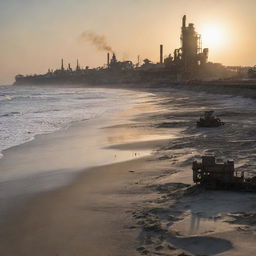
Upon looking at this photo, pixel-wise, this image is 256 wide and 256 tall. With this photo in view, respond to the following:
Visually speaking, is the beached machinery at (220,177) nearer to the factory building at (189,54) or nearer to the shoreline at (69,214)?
the shoreline at (69,214)

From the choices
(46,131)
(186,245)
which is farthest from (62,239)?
(46,131)

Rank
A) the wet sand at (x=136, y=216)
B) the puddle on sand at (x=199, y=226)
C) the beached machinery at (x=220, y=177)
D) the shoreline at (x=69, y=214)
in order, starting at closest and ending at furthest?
the wet sand at (x=136, y=216) < the shoreline at (x=69, y=214) < the puddle on sand at (x=199, y=226) < the beached machinery at (x=220, y=177)

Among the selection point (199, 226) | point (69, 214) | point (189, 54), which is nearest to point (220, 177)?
point (199, 226)

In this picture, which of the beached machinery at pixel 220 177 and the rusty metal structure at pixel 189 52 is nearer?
the beached machinery at pixel 220 177

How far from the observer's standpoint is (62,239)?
619 cm

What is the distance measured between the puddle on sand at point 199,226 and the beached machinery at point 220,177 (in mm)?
1629

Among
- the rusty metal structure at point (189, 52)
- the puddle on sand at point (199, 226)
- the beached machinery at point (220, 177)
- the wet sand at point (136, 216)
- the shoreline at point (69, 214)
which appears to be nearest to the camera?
the wet sand at point (136, 216)

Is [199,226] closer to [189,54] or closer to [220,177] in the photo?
[220,177]

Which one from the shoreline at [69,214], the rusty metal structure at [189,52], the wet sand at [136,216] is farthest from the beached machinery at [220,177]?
the rusty metal structure at [189,52]

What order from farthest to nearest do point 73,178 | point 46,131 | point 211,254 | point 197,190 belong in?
point 46,131 → point 73,178 → point 197,190 → point 211,254

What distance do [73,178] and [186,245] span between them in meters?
5.11

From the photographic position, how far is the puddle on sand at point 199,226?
6160mm

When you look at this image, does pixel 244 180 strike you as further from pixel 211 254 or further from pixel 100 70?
pixel 100 70

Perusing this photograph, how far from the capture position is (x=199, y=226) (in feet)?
20.9
